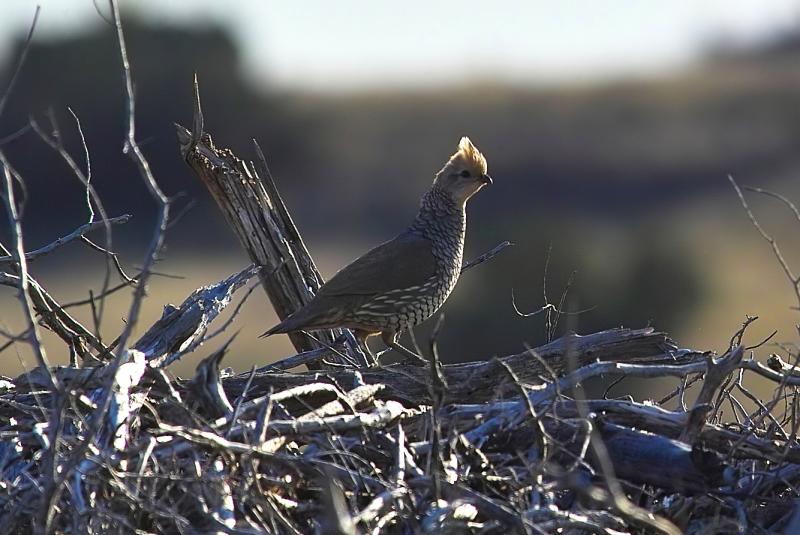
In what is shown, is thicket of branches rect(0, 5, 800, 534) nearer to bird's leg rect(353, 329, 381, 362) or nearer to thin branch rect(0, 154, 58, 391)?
thin branch rect(0, 154, 58, 391)

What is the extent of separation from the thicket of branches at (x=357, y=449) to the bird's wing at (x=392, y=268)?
151 centimetres

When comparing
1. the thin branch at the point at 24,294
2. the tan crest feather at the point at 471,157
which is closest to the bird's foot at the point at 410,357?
the tan crest feather at the point at 471,157

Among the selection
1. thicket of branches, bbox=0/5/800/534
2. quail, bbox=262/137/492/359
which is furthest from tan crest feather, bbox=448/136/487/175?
thicket of branches, bbox=0/5/800/534

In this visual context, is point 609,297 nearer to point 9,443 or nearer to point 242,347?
point 242,347

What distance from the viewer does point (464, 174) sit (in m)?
7.11

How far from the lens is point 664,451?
414cm

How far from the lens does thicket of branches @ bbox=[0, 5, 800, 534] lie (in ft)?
12.0

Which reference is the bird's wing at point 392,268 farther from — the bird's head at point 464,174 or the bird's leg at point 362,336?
the bird's head at point 464,174

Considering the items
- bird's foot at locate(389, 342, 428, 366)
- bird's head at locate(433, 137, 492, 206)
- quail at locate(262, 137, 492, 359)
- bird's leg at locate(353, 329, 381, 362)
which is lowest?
bird's foot at locate(389, 342, 428, 366)

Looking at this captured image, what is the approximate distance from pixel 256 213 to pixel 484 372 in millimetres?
1717

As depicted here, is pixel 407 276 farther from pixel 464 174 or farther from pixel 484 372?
pixel 484 372

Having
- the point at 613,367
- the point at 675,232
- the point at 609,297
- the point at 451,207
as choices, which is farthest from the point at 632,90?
the point at 613,367

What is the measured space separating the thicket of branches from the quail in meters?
1.22

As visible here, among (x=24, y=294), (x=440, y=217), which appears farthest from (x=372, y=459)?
(x=440, y=217)
